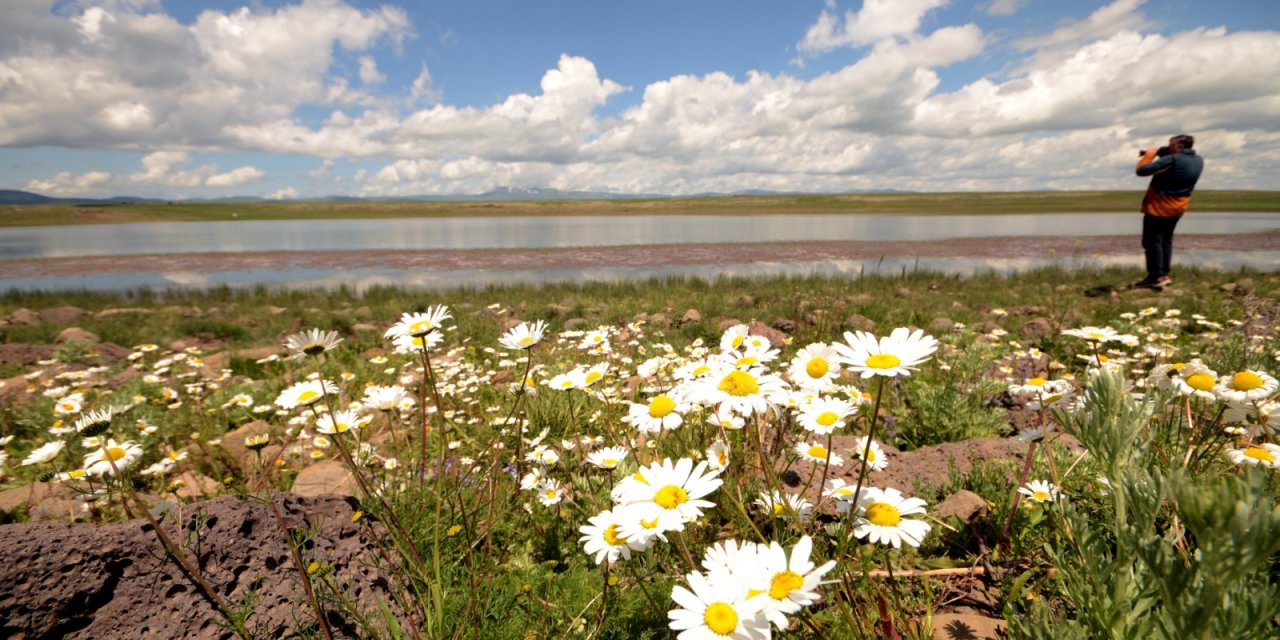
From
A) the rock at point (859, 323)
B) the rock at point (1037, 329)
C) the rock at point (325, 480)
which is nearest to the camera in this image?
the rock at point (325, 480)

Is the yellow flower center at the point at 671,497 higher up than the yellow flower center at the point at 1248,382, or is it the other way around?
the yellow flower center at the point at 1248,382

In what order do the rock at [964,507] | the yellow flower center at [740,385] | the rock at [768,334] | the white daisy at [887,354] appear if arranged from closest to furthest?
the white daisy at [887,354] → the yellow flower center at [740,385] → the rock at [964,507] → the rock at [768,334]

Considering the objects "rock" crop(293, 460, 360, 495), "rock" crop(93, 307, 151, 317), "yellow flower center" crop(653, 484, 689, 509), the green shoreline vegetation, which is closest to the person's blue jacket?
"yellow flower center" crop(653, 484, 689, 509)

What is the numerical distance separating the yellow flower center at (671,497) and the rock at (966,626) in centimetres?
133

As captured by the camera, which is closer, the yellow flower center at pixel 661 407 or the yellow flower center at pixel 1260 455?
the yellow flower center at pixel 1260 455

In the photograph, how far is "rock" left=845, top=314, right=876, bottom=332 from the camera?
Answer: 26.8 feet

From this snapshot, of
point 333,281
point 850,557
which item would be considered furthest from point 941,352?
point 333,281

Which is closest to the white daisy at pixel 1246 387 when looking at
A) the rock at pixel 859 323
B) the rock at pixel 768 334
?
the rock at pixel 768 334

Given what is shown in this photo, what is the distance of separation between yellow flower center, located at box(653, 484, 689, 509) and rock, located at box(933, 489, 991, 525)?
6.08ft

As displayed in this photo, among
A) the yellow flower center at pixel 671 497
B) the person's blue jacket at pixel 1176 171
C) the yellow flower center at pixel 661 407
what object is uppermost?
the person's blue jacket at pixel 1176 171

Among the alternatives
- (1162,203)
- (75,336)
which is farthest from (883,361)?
(1162,203)

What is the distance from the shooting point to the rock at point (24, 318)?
36.0ft

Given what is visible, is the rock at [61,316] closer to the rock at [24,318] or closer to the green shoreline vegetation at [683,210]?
the rock at [24,318]

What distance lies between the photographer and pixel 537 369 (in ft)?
16.7
